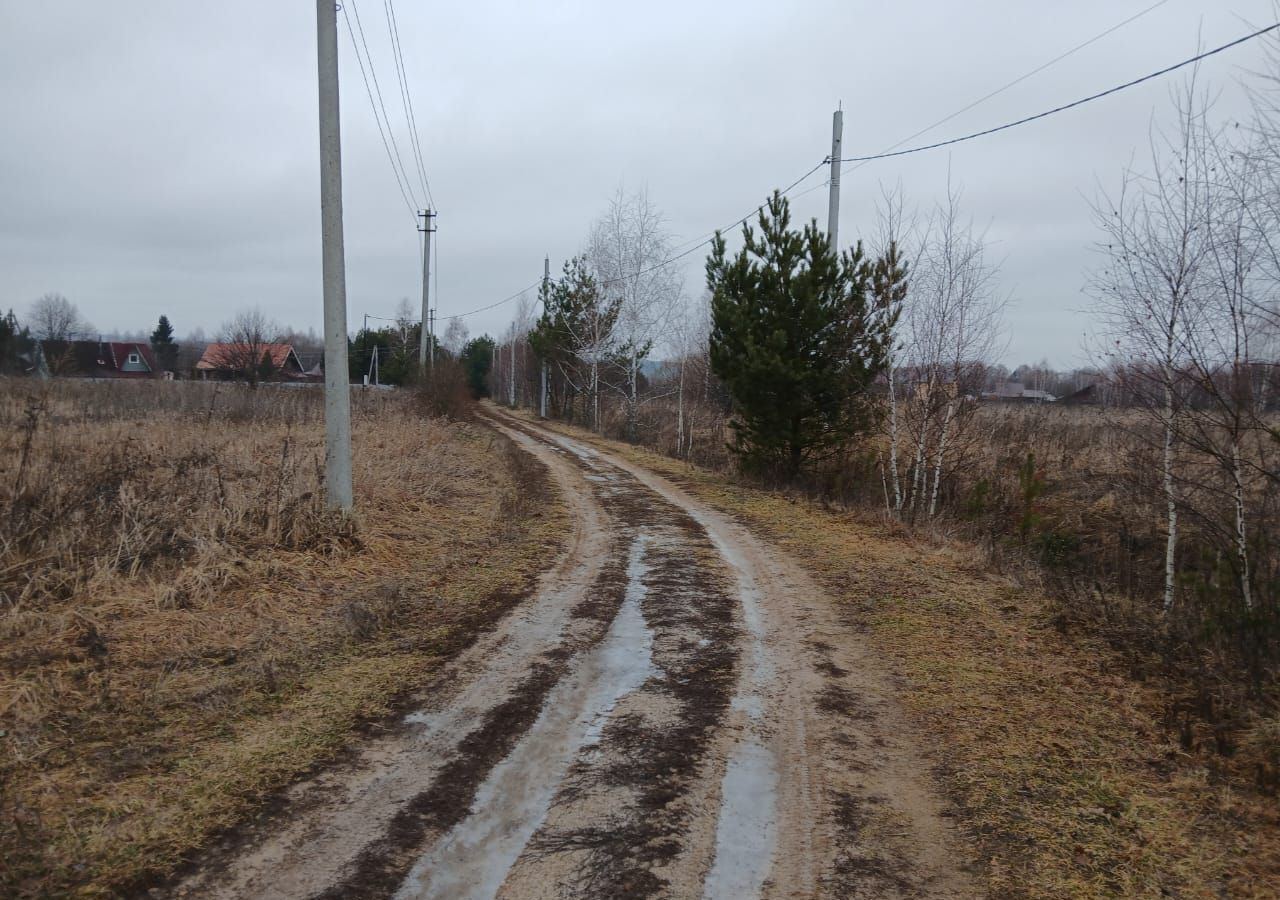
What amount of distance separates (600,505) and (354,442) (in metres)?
6.48

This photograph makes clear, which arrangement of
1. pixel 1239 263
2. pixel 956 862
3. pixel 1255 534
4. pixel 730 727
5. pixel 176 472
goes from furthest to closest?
pixel 176 472 → pixel 1255 534 → pixel 1239 263 → pixel 730 727 → pixel 956 862

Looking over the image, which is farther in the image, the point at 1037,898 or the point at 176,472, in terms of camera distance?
the point at 176,472

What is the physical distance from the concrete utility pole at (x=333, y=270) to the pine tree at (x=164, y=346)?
223 feet

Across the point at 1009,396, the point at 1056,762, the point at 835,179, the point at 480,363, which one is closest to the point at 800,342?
the point at 835,179

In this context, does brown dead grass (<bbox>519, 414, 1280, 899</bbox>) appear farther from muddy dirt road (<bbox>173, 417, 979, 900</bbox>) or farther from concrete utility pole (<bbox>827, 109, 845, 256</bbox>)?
concrete utility pole (<bbox>827, 109, 845, 256</bbox>)

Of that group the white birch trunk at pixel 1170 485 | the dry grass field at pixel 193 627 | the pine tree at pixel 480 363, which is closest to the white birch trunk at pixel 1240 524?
the white birch trunk at pixel 1170 485

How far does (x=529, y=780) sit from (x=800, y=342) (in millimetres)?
11000

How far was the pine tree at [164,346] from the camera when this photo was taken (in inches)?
2734

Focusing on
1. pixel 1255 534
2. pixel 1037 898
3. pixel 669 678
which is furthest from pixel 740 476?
pixel 1037 898

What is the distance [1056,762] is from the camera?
4117 mm

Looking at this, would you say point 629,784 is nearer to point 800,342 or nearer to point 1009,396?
point 800,342

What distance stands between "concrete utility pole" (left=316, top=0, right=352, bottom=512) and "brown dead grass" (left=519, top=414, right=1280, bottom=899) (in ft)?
17.9

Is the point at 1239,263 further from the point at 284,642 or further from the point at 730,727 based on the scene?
the point at 284,642

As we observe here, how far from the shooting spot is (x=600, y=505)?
40.0ft
